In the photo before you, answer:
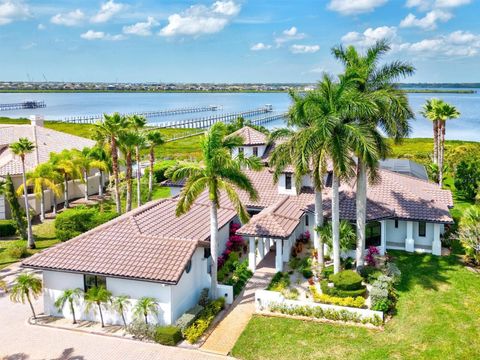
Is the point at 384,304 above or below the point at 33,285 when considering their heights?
below

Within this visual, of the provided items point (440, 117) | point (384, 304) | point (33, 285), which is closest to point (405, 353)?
point (384, 304)

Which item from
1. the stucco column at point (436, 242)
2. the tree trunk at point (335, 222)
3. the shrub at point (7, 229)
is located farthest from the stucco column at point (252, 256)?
the shrub at point (7, 229)

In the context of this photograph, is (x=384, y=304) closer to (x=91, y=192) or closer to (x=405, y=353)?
(x=405, y=353)

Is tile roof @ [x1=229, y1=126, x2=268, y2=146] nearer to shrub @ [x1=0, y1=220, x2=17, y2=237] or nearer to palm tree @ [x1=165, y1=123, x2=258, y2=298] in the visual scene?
palm tree @ [x1=165, y1=123, x2=258, y2=298]

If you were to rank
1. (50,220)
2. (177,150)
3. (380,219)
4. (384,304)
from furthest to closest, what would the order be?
(177,150), (50,220), (380,219), (384,304)

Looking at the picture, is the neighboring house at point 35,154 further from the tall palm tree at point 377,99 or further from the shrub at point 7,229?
the tall palm tree at point 377,99

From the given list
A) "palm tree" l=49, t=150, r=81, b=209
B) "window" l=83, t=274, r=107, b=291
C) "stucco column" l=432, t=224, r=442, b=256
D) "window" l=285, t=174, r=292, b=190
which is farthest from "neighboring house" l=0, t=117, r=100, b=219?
"stucco column" l=432, t=224, r=442, b=256

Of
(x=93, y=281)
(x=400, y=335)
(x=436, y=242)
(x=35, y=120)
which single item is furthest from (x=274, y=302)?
(x=35, y=120)
